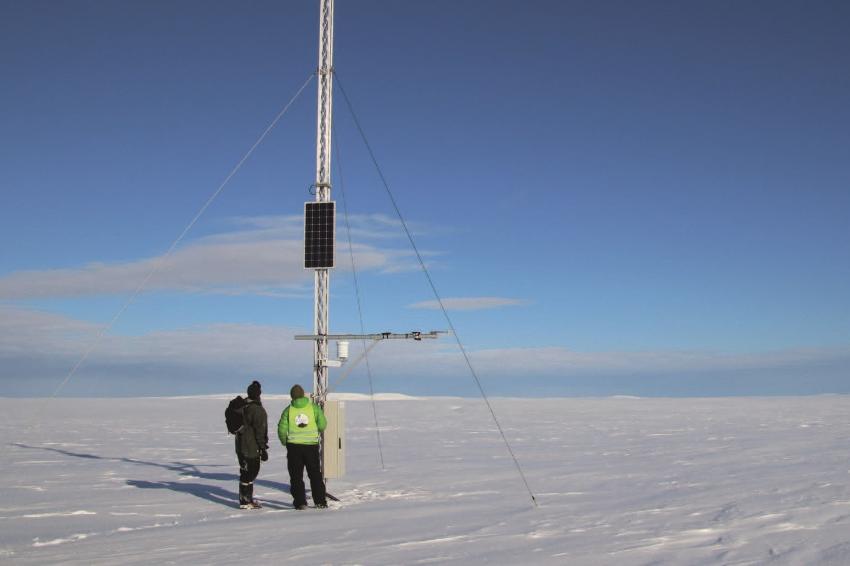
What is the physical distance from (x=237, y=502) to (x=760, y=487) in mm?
7199

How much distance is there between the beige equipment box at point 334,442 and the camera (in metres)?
11.5

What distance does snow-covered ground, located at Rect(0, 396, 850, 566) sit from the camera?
7004 mm

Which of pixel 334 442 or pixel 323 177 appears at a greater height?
pixel 323 177

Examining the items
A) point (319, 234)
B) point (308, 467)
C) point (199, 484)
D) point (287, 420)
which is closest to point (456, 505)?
point (308, 467)

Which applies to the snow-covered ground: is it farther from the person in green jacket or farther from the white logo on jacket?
the white logo on jacket

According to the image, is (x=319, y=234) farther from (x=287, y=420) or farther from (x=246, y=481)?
(x=246, y=481)

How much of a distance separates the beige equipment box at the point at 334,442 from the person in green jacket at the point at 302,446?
0.95 metres

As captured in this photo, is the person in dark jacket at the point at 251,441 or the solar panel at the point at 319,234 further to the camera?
the solar panel at the point at 319,234

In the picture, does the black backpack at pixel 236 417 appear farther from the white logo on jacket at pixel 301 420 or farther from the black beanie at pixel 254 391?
the white logo on jacket at pixel 301 420

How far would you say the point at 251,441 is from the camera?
10711 millimetres

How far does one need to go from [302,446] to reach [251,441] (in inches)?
31.1

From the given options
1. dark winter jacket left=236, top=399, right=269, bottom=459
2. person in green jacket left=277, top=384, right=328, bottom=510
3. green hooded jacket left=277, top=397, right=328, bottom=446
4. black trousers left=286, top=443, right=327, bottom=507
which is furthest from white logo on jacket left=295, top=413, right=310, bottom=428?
dark winter jacket left=236, top=399, right=269, bottom=459

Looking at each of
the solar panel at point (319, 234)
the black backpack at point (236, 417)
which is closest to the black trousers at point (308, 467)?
the black backpack at point (236, 417)

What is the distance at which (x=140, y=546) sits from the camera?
761cm
